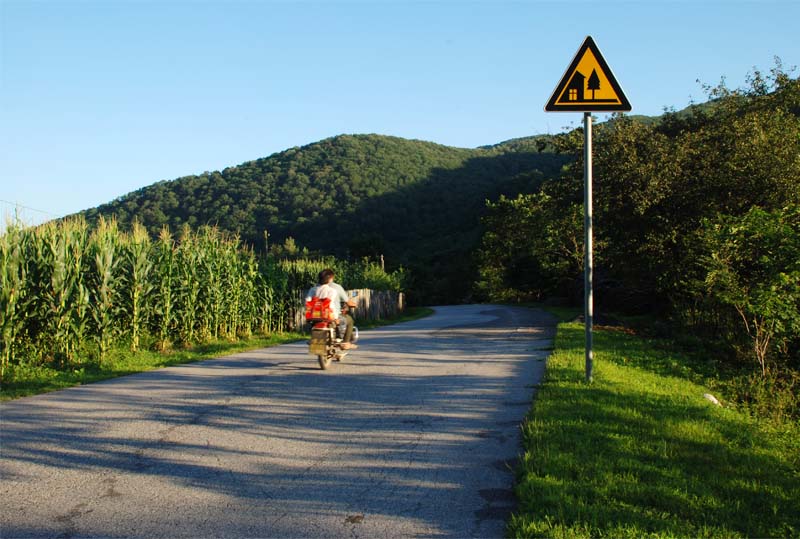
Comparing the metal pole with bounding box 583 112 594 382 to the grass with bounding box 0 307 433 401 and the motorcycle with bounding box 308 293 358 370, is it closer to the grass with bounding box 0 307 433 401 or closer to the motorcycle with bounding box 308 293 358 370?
the motorcycle with bounding box 308 293 358 370

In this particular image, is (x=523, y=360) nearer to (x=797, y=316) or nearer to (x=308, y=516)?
(x=797, y=316)

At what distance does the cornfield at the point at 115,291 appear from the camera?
40.0 feet

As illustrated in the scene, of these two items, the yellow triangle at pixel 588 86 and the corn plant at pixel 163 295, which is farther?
the corn plant at pixel 163 295

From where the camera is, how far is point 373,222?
8406 centimetres

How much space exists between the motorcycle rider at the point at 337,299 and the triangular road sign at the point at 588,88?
5126 mm

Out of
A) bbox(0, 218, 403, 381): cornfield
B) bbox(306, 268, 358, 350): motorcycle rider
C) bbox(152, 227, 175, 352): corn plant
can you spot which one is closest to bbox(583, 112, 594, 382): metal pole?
bbox(306, 268, 358, 350): motorcycle rider

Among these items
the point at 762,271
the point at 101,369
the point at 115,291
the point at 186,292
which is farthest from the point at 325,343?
the point at 762,271

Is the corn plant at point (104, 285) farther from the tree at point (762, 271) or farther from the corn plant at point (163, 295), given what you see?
the tree at point (762, 271)

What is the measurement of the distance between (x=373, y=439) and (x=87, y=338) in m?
9.00

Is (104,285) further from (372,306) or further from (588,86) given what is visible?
(372,306)

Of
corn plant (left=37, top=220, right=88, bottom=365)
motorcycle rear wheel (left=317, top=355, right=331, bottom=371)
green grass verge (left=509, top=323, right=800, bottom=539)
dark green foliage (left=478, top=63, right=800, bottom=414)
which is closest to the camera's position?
green grass verge (left=509, top=323, right=800, bottom=539)

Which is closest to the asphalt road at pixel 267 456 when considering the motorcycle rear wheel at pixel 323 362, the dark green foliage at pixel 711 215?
the motorcycle rear wheel at pixel 323 362

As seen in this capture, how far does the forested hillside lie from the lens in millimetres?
65938

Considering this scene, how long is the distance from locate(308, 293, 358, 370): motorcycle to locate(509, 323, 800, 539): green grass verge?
12.9 ft
